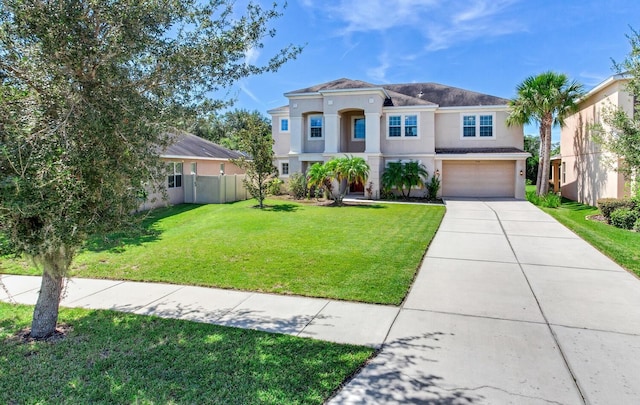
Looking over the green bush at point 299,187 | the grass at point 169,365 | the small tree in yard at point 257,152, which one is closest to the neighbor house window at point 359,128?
the green bush at point 299,187

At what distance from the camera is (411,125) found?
2309 cm

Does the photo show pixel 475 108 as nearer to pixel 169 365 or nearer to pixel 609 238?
pixel 609 238

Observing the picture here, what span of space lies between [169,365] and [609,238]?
12.3 m

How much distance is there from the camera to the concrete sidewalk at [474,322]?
366 centimetres

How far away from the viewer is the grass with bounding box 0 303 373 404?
3502mm

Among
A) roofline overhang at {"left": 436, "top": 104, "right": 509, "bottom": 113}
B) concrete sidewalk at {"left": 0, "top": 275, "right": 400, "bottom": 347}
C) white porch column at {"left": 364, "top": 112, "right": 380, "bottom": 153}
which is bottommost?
concrete sidewalk at {"left": 0, "top": 275, "right": 400, "bottom": 347}

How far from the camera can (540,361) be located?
4.12 m

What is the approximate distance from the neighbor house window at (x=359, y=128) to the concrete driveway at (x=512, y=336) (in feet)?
54.6

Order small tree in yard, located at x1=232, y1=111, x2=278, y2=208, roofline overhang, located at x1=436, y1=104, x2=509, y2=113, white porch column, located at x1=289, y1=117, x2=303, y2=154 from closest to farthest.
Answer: small tree in yard, located at x1=232, y1=111, x2=278, y2=208 < roofline overhang, located at x1=436, y1=104, x2=509, y2=113 < white porch column, located at x1=289, y1=117, x2=303, y2=154

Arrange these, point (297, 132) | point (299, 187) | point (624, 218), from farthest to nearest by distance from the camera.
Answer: point (297, 132), point (299, 187), point (624, 218)

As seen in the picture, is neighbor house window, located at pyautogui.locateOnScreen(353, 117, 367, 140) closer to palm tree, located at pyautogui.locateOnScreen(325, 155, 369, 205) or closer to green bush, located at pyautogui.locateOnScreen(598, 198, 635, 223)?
palm tree, located at pyautogui.locateOnScreen(325, 155, 369, 205)

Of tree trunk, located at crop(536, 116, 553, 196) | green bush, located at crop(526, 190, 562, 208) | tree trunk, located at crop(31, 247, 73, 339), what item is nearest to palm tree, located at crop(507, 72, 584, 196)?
tree trunk, located at crop(536, 116, 553, 196)

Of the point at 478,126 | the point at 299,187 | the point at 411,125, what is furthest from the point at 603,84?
the point at 299,187

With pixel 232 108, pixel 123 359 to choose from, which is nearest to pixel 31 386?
pixel 123 359
